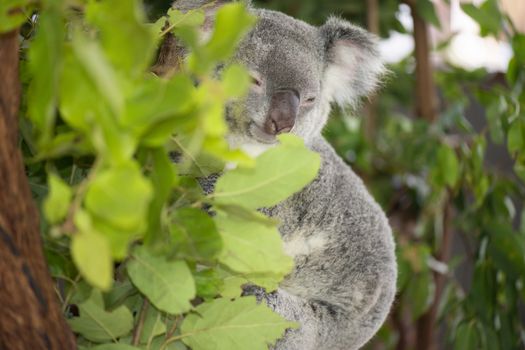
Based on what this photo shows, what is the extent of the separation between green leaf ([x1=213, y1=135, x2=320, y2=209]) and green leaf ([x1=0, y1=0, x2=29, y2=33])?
0.29 meters

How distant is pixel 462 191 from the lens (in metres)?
3.45

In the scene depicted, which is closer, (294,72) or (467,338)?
(294,72)

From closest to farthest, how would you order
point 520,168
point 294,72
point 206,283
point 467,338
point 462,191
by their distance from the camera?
point 206,283 < point 294,72 < point 520,168 < point 467,338 < point 462,191

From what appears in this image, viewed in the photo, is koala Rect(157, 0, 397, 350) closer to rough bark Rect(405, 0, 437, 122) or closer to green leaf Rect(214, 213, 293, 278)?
green leaf Rect(214, 213, 293, 278)

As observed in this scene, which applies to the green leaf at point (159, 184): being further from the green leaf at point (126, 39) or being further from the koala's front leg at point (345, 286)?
the koala's front leg at point (345, 286)

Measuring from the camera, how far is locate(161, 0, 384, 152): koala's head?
1701 mm

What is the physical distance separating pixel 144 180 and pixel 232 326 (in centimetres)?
47

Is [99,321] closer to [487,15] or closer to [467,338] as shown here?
[487,15]

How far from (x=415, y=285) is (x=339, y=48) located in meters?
1.53

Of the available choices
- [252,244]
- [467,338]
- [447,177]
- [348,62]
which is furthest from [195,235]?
[447,177]

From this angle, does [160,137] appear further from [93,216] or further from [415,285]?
[415,285]

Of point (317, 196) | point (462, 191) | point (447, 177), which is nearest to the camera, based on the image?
point (317, 196)

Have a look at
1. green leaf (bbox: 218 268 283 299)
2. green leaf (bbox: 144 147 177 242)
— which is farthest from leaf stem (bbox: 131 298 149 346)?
green leaf (bbox: 144 147 177 242)

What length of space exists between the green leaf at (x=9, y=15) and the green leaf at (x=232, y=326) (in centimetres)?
50
